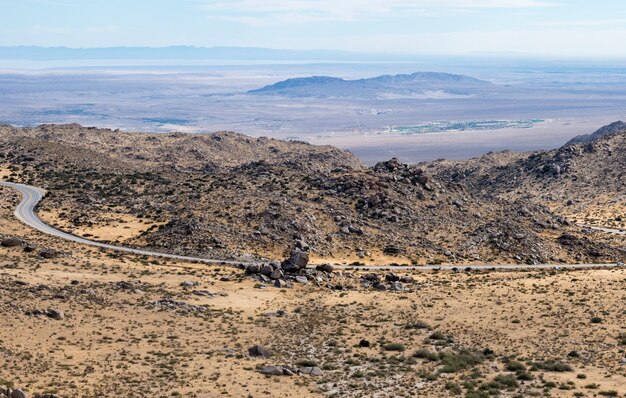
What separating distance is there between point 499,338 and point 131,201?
56.3 metres

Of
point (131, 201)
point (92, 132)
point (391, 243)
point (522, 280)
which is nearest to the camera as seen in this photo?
point (522, 280)

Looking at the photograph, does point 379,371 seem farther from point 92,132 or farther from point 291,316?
point 92,132

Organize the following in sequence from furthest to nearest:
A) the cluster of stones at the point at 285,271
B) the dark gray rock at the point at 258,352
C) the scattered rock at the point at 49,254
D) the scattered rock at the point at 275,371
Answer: the scattered rock at the point at 49,254, the cluster of stones at the point at 285,271, the dark gray rock at the point at 258,352, the scattered rock at the point at 275,371

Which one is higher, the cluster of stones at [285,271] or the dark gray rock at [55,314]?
the dark gray rock at [55,314]

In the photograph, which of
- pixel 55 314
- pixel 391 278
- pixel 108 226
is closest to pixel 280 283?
pixel 391 278

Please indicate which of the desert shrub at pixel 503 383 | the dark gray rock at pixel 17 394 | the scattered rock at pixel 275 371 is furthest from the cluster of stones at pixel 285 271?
the dark gray rock at pixel 17 394

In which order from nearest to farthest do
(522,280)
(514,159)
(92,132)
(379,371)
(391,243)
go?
1. (379,371)
2. (522,280)
3. (391,243)
4. (514,159)
5. (92,132)

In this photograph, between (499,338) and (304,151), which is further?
(304,151)

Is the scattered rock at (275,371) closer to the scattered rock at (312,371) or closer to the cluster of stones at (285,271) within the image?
the scattered rock at (312,371)

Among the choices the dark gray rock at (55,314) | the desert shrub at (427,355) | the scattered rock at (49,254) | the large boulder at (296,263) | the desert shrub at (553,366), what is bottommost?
the large boulder at (296,263)

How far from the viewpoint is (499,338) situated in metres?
44.1

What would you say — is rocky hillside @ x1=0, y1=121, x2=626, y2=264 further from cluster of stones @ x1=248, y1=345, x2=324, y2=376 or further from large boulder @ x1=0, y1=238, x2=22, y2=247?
cluster of stones @ x1=248, y1=345, x2=324, y2=376

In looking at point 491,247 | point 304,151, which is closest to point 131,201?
point 491,247

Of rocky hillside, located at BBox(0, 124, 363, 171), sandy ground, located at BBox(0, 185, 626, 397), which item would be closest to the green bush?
sandy ground, located at BBox(0, 185, 626, 397)
